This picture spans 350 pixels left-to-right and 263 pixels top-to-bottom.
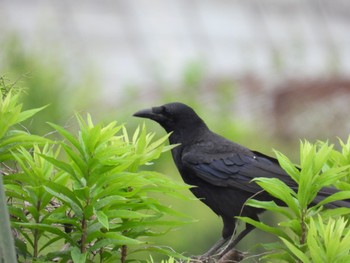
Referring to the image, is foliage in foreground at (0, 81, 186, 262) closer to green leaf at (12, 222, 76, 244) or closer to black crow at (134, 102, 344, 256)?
green leaf at (12, 222, 76, 244)

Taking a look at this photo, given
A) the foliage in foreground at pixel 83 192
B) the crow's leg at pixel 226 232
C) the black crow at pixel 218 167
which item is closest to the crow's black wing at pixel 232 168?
the black crow at pixel 218 167

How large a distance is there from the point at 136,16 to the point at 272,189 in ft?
47.3

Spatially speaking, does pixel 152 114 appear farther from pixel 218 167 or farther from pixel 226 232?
pixel 226 232

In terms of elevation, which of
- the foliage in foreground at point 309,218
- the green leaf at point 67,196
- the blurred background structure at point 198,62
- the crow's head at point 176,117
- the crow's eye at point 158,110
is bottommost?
the blurred background structure at point 198,62

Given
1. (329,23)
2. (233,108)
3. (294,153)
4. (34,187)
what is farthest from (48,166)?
(329,23)

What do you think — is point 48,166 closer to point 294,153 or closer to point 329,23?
point 294,153

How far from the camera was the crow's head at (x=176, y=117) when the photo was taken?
520 cm

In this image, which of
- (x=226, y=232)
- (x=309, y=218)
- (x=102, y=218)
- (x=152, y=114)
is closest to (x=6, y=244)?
(x=102, y=218)

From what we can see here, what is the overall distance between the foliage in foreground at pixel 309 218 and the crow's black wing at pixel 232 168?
65.6 inches

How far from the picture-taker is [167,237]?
6.98 metres

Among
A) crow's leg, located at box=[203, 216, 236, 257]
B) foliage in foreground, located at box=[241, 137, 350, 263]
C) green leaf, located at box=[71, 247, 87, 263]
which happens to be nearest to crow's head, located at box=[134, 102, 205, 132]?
crow's leg, located at box=[203, 216, 236, 257]

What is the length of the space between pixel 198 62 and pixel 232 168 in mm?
5852

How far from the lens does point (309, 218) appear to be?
2.81 metres

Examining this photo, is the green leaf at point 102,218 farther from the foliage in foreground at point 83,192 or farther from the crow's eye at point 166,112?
the crow's eye at point 166,112
